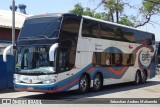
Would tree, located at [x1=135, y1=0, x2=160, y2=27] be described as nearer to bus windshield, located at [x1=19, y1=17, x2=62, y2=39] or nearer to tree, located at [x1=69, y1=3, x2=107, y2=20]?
tree, located at [x1=69, y1=3, x2=107, y2=20]

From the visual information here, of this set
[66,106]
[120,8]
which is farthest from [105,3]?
[66,106]

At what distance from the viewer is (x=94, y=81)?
61.5ft

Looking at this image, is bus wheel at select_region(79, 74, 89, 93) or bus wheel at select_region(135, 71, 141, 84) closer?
bus wheel at select_region(79, 74, 89, 93)

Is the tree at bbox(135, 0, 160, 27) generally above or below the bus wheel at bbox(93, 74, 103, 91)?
above

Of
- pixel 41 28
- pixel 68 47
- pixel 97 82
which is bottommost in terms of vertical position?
pixel 97 82

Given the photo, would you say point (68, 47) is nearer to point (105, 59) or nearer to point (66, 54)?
point (66, 54)

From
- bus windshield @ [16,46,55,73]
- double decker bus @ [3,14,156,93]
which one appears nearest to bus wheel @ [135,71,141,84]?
double decker bus @ [3,14,156,93]

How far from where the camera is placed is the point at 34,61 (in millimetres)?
15641

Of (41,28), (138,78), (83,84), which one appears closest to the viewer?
(41,28)

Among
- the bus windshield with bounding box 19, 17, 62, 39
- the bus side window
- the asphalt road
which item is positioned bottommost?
the asphalt road

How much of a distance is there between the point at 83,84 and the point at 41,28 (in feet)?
11.5

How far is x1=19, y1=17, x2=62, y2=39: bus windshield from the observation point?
1577 cm

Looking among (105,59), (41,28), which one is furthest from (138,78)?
(41,28)

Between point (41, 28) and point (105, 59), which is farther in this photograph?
point (105, 59)
